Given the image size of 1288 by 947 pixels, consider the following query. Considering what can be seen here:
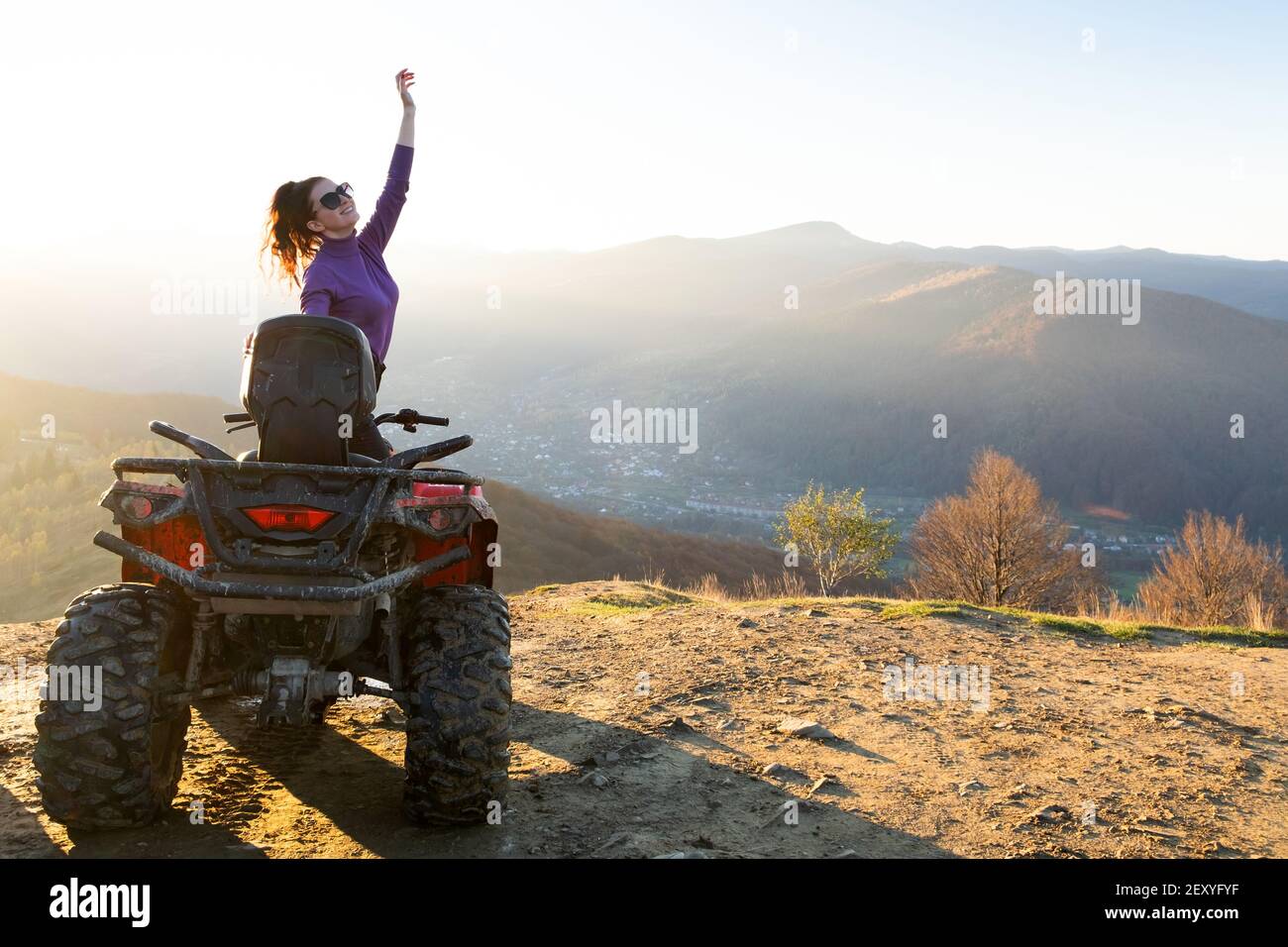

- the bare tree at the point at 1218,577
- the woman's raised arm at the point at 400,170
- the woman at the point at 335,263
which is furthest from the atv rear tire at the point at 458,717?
the bare tree at the point at 1218,577

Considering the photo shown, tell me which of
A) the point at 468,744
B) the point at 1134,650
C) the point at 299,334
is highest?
the point at 299,334

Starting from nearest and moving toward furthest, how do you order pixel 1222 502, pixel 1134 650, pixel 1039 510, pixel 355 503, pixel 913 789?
1. pixel 355 503
2. pixel 913 789
3. pixel 1134 650
4. pixel 1039 510
5. pixel 1222 502

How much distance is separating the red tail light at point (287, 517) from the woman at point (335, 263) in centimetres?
73

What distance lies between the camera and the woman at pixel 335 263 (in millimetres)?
4727

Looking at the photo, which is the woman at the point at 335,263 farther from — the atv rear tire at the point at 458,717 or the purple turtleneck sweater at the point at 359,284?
the atv rear tire at the point at 458,717

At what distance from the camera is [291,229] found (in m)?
4.95

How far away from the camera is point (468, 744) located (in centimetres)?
413

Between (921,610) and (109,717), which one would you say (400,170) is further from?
(921,610)

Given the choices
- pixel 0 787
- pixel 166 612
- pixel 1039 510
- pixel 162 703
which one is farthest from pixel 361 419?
pixel 1039 510

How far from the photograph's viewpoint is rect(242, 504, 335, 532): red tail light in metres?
3.94

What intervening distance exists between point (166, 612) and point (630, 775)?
2.74 metres

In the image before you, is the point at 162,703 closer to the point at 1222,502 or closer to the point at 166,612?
the point at 166,612

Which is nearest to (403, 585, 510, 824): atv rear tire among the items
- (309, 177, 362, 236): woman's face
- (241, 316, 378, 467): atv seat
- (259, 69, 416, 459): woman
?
(241, 316, 378, 467): atv seat

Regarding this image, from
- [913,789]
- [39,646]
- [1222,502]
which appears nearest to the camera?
[913,789]
